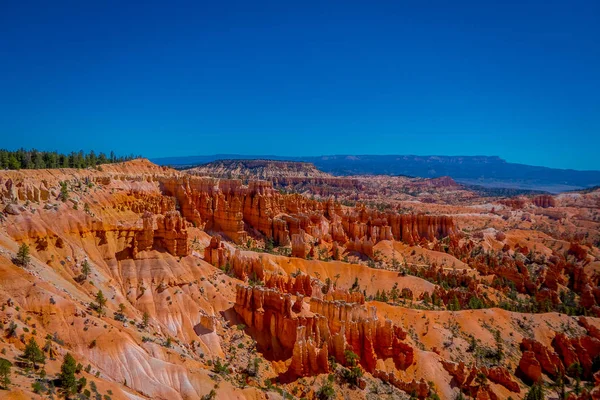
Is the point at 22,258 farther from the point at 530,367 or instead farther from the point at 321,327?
the point at 530,367

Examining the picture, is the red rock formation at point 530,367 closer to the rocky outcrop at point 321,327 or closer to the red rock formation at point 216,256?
the rocky outcrop at point 321,327

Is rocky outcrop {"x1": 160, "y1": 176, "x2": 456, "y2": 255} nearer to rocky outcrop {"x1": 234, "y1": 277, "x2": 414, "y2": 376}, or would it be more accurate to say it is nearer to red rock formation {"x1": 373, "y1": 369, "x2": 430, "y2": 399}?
rocky outcrop {"x1": 234, "y1": 277, "x2": 414, "y2": 376}

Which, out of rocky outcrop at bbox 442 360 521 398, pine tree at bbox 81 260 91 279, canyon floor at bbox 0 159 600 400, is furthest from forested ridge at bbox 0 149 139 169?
rocky outcrop at bbox 442 360 521 398

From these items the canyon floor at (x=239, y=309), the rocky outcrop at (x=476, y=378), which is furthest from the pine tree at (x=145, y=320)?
the rocky outcrop at (x=476, y=378)

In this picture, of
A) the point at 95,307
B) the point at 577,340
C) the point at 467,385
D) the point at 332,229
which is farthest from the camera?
the point at 332,229

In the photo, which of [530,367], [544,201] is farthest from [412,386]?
[544,201]

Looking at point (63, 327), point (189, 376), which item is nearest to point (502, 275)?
point (189, 376)

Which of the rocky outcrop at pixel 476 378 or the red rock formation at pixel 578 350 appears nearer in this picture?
the rocky outcrop at pixel 476 378

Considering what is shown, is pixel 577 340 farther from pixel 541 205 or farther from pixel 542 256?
pixel 541 205
